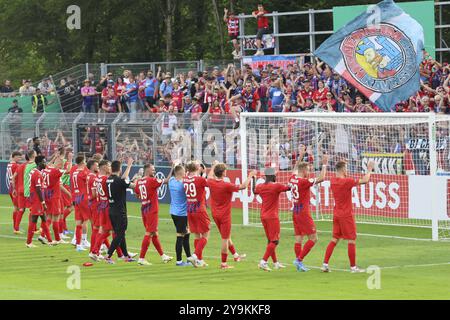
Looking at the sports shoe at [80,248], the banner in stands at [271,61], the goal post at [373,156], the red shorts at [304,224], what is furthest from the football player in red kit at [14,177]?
the banner in stands at [271,61]

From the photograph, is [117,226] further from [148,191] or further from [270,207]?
[270,207]

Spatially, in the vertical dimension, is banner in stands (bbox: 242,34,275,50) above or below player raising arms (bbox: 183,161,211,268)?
above

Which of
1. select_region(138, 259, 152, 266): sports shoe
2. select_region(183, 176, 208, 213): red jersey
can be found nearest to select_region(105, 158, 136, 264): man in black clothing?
select_region(138, 259, 152, 266): sports shoe

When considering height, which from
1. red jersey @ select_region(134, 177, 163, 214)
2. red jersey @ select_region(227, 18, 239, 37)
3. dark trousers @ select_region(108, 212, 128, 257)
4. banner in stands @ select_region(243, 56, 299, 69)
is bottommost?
dark trousers @ select_region(108, 212, 128, 257)

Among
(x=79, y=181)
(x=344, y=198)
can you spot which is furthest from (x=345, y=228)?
(x=79, y=181)

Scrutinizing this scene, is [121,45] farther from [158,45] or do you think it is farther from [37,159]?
[37,159]

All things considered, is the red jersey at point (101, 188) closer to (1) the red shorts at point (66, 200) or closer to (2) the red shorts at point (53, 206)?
(2) the red shorts at point (53, 206)

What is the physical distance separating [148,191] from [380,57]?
1061cm

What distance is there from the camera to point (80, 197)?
24875 millimetres

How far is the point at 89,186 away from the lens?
23656 mm

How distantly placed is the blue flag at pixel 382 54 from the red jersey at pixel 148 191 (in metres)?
10.2

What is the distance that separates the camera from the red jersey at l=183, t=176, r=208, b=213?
832 inches

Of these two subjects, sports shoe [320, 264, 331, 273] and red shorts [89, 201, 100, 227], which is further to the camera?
red shorts [89, 201, 100, 227]

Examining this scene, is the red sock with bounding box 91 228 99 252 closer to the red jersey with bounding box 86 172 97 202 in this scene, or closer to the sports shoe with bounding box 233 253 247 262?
the red jersey with bounding box 86 172 97 202
